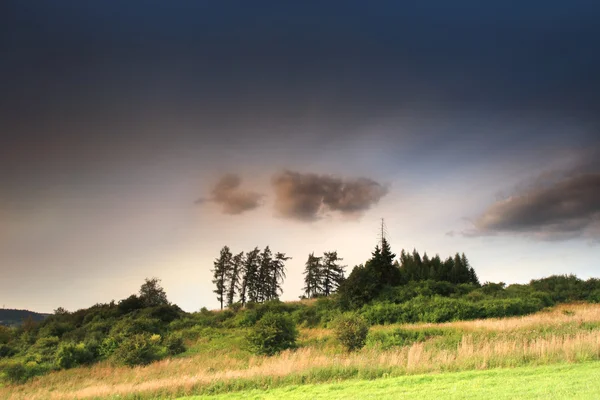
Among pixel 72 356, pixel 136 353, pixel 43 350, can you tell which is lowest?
pixel 72 356

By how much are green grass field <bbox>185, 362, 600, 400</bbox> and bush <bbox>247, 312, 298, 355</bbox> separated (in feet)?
36.8

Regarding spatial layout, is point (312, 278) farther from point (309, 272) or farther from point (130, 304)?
point (130, 304)

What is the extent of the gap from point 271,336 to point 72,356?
1586 cm

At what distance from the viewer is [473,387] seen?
999 cm

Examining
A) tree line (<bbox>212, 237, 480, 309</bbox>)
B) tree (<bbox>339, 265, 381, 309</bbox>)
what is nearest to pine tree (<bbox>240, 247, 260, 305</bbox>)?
tree line (<bbox>212, 237, 480, 309</bbox>)

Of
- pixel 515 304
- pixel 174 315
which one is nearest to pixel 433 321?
pixel 515 304

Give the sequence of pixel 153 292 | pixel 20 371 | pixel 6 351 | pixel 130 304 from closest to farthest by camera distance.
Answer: pixel 20 371, pixel 6 351, pixel 130 304, pixel 153 292

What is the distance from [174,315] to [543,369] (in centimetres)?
4370

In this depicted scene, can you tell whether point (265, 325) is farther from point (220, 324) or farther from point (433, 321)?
point (220, 324)

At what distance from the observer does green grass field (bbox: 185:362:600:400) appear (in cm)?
896

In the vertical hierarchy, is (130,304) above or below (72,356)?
above

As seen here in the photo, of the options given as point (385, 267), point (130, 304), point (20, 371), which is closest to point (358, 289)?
point (385, 267)

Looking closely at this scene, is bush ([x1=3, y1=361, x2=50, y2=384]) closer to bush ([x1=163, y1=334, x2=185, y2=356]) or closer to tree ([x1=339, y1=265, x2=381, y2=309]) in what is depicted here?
bush ([x1=163, y1=334, x2=185, y2=356])

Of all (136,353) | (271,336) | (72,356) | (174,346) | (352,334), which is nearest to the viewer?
(352,334)
